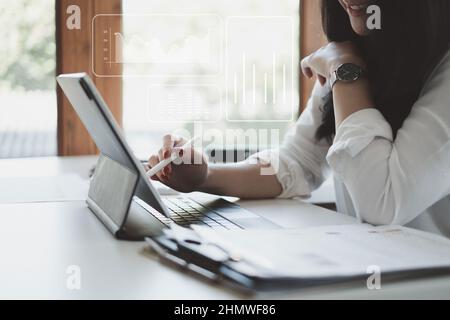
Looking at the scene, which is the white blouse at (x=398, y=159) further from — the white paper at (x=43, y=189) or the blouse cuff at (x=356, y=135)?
the white paper at (x=43, y=189)

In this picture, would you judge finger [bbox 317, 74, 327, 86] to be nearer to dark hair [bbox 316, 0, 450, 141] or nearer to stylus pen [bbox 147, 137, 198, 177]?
dark hair [bbox 316, 0, 450, 141]

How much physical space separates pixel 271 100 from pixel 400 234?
1974 millimetres

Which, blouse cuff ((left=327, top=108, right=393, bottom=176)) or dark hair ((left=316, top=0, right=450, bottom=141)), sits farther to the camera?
dark hair ((left=316, top=0, right=450, bottom=141))

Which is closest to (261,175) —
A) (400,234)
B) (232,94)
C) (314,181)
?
(314,181)

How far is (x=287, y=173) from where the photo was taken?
140cm

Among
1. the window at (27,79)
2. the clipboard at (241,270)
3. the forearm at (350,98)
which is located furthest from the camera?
the window at (27,79)

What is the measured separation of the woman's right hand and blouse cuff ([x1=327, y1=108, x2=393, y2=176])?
299mm

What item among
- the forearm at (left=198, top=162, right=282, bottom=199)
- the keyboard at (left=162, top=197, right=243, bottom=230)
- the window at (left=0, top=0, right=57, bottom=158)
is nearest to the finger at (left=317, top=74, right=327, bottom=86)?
the forearm at (left=198, top=162, right=282, bottom=199)

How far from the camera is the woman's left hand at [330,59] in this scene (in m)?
1.21

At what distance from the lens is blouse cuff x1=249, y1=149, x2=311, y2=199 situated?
1.37 m

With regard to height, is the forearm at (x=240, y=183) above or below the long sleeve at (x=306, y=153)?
below
